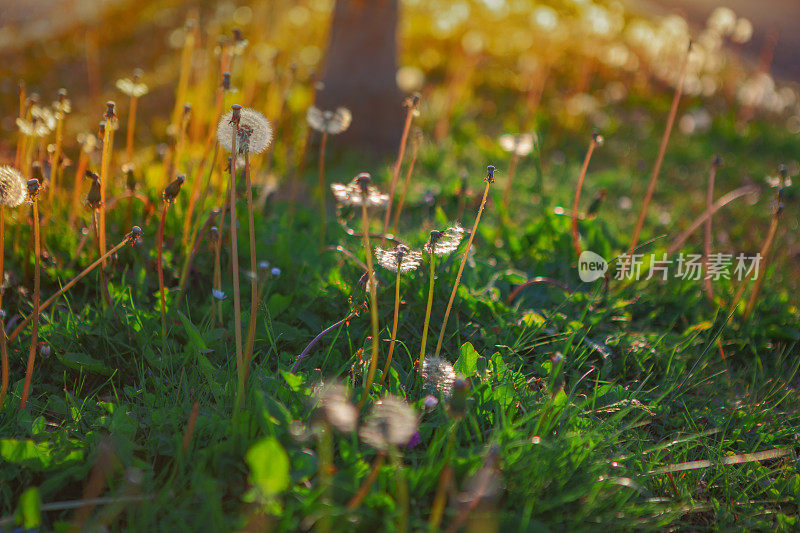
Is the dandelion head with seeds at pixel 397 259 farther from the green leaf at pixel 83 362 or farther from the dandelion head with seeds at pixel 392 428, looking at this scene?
the green leaf at pixel 83 362

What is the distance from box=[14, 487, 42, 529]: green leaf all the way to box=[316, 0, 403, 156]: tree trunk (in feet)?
10.5

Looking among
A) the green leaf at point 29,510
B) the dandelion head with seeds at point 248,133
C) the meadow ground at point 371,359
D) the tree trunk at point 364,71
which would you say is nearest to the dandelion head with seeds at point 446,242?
the meadow ground at point 371,359

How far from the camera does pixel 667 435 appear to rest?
72.2 inches

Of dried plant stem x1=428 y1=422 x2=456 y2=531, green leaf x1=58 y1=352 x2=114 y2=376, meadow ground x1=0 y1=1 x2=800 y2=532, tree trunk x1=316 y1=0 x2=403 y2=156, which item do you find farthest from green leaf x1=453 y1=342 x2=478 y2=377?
tree trunk x1=316 y1=0 x2=403 y2=156

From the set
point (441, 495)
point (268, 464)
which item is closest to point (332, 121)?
point (268, 464)

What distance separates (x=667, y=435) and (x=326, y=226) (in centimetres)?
158

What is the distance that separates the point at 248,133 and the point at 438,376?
32.9 inches

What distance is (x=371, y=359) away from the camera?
66.4 inches

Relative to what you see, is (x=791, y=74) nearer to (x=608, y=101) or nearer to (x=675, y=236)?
(x=608, y=101)

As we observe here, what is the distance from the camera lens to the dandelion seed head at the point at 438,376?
5.38ft

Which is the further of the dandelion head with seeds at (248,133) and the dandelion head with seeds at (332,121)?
the dandelion head with seeds at (332,121)

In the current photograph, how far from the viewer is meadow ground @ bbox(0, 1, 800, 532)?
136 centimetres

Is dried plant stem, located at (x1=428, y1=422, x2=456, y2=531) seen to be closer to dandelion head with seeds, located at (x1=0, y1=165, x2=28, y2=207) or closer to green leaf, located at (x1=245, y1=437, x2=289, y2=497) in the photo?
green leaf, located at (x1=245, y1=437, x2=289, y2=497)

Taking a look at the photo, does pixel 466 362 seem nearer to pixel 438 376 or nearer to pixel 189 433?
pixel 438 376
